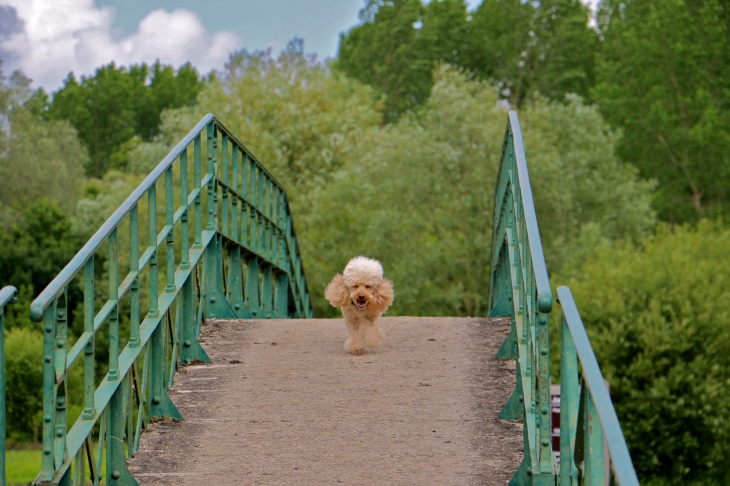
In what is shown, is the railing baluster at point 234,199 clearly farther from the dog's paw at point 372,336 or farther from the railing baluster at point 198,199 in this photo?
the dog's paw at point 372,336

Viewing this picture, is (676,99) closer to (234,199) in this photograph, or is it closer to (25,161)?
(25,161)

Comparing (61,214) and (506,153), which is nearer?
(506,153)

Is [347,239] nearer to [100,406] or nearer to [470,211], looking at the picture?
[470,211]

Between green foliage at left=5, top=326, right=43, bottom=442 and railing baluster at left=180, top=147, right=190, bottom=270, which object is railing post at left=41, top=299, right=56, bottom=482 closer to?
railing baluster at left=180, top=147, right=190, bottom=270

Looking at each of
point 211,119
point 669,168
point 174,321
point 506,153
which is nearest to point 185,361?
point 174,321

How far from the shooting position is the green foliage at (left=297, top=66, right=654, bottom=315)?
32.5 m

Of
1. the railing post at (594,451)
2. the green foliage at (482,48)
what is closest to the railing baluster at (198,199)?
the railing post at (594,451)

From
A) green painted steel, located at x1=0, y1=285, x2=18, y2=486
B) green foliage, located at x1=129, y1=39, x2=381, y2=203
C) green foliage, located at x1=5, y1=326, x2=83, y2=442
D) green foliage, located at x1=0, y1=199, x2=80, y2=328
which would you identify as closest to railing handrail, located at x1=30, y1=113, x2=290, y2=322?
green painted steel, located at x1=0, y1=285, x2=18, y2=486

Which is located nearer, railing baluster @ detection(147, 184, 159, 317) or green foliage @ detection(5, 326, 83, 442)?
railing baluster @ detection(147, 184, 159, 317)

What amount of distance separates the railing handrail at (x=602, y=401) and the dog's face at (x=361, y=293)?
3269 millimetres

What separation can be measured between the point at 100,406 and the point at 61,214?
49053 mm

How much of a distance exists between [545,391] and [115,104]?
273ft

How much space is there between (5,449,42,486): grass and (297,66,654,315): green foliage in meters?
10.5

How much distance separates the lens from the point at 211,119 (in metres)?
7.60
